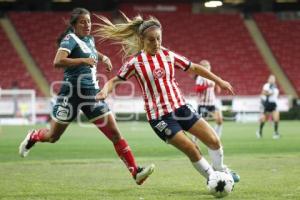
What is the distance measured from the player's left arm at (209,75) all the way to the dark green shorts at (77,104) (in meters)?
A: 1.85

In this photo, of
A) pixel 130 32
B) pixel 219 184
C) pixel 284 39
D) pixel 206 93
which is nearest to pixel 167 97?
pixel 130 32

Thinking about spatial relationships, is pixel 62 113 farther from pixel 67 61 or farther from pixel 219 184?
pixel 219 184

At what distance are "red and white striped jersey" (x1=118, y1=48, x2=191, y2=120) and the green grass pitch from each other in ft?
3.68

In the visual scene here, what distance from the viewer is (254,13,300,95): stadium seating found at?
4028 cm

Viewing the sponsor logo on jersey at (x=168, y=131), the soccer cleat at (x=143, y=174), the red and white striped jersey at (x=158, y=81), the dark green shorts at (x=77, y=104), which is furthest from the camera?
the dark green shorts at (x=77, y=104)

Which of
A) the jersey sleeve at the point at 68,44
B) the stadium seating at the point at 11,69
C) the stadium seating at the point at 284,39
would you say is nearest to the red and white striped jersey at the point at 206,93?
the jersey sleeve at the point at 68,44

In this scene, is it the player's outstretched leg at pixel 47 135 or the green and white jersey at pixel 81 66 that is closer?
the green and white jersey at pixel 81 66

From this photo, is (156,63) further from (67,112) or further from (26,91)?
(26,91)

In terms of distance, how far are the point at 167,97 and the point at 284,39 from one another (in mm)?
33962

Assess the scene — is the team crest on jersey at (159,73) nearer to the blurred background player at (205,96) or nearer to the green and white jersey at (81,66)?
the green and white jersey at (81,66)

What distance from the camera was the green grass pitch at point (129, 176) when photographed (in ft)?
28.8

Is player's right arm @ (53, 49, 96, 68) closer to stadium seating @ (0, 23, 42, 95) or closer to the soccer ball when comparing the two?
the soccer ball

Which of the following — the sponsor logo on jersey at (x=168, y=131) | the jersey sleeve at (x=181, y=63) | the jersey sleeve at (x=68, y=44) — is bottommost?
the sponsor logo on jersey at (x=168, y=131)

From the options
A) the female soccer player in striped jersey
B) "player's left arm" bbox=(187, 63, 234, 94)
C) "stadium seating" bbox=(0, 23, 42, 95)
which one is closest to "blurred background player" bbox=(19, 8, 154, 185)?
the female soccer player in striped jersey
